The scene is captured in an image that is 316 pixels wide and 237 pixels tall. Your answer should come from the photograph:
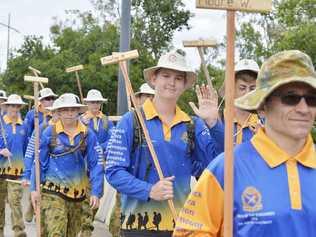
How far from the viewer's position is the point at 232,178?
2.93 m

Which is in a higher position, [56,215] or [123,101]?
[123,101]

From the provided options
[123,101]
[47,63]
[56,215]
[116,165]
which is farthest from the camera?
[47,63]

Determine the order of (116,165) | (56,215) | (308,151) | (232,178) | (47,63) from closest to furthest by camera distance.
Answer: (232,178)
(308,151)
(116,165)
(56,215)
(47,63)

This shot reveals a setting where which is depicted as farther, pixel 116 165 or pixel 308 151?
pixel 116 165

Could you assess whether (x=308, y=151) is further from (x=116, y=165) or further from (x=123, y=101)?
(x=123, y=101)

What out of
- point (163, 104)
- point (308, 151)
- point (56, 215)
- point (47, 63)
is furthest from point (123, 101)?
point (47, 63)

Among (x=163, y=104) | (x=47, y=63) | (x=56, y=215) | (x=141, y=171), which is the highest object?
(x=47, y=63)

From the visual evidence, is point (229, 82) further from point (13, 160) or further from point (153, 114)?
point (13, 160)

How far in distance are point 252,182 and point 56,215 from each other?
→ 16.7 ft

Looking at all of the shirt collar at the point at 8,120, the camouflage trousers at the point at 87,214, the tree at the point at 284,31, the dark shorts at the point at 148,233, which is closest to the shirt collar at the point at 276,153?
the dark shorts at the point at 148,233

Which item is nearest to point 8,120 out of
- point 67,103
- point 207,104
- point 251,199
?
point 67,103

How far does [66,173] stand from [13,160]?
3.91 metres

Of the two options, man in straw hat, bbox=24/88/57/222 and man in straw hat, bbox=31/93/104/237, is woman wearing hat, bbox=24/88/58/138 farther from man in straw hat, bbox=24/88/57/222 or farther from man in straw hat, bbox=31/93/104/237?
man in straw hat, bbox=31/93/104/237

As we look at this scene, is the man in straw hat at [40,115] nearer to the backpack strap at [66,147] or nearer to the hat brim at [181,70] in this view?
the backpack strap at [66,147]
